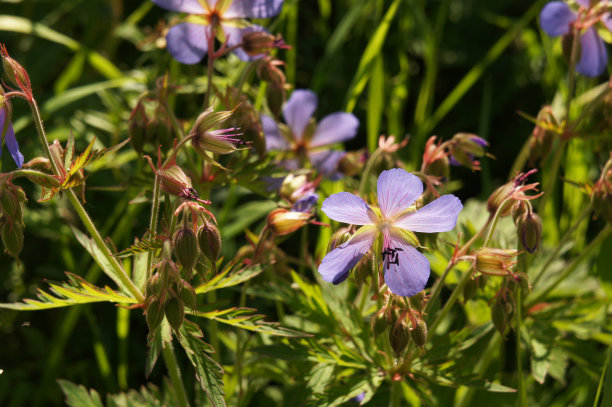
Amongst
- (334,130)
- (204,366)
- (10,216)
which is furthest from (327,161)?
(10,216)

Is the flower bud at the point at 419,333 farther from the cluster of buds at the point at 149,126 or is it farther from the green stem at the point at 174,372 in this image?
the cluster of buds at the point at 149,126

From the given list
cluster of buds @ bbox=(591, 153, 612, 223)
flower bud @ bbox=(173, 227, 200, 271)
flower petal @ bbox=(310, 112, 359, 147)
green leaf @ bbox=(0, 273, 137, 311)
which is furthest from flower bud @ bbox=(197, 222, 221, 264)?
cluster of buds @ bbox=(591, 153, 612, 223)

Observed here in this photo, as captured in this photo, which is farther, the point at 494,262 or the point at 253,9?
the point at 253,9

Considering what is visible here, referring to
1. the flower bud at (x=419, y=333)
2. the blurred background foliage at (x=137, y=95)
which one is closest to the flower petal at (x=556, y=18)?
the blurred background foliage at (x=137, y=95)

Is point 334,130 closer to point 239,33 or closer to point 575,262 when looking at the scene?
point 239,33

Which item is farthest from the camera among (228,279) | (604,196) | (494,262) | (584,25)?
(584,25)

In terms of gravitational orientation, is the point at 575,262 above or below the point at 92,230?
below

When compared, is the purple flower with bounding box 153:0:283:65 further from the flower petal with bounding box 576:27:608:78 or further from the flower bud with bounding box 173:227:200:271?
the flower petal with bounding box 576:27:608:78
